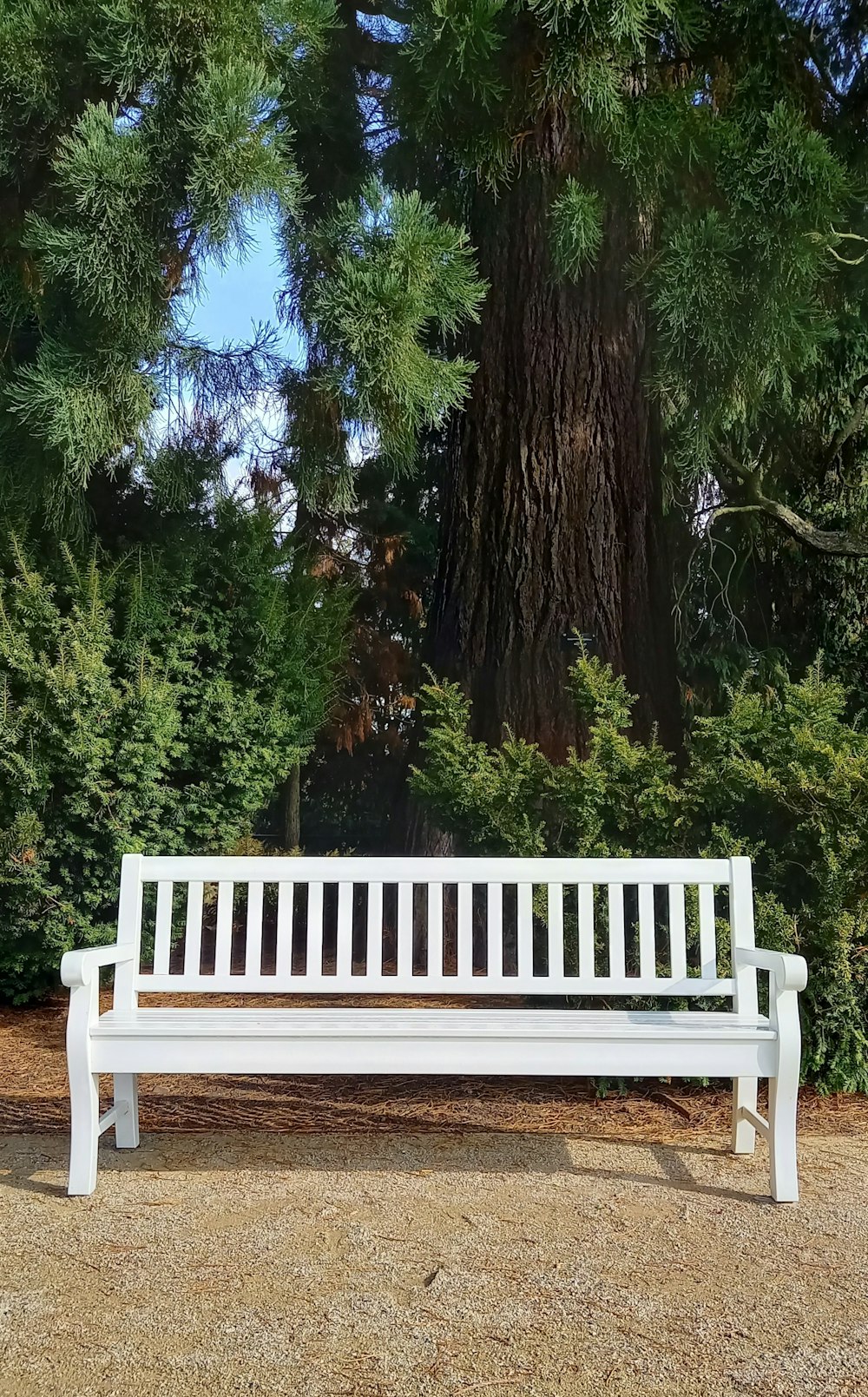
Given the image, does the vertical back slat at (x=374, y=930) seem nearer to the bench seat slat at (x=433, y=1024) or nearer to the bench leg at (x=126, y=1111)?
the bench seat slat at (x=433, y=1024)

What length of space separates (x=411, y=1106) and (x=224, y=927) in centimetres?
124

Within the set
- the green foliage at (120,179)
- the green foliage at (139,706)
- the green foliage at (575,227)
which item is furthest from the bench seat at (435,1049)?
the green foliage at (575,227)

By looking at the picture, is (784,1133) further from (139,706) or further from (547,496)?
(139,706)

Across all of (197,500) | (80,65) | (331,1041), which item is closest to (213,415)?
(197,500)

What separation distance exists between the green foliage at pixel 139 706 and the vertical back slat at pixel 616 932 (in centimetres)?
259

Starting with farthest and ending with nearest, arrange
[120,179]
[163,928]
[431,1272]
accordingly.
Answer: [120,179]
[163,928]
[431,1272]

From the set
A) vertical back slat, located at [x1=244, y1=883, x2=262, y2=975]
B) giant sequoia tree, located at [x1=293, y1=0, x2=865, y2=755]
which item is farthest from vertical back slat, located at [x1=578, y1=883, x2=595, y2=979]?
giant sequoia tree, located at [x1=293, y1=0, x2=865, y2=755]

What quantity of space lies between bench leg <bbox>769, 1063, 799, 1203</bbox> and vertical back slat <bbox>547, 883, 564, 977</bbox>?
796 mm

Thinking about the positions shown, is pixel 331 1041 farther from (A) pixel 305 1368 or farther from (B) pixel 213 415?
(B) pixel 213 415

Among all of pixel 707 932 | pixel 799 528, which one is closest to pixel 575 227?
pixel 799 528

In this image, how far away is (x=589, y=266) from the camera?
5.58 m

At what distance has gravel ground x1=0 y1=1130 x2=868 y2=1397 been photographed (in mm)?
2184

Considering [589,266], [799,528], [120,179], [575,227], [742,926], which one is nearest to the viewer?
[742,926]

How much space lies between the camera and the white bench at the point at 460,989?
318 cm
